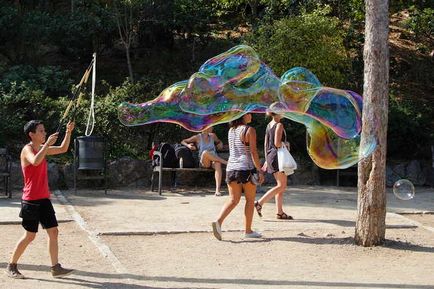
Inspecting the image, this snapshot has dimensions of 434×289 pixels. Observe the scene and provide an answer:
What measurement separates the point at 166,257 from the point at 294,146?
8112 millimetres

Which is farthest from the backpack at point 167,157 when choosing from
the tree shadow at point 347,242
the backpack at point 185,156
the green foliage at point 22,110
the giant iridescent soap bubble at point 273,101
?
the tree shadow at point 347,242

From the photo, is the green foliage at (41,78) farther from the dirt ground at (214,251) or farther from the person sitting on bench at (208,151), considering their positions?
the dirt ground at (214,251)

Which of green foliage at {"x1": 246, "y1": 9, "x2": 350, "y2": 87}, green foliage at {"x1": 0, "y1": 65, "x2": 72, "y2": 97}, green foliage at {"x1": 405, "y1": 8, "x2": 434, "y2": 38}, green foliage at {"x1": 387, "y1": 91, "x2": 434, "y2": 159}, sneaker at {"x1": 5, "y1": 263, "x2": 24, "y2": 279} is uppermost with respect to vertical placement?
green foliage at {"x1": 405, "y1": 8, "x2": 434, "y2": 38}

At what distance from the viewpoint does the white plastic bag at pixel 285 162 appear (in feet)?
33.0

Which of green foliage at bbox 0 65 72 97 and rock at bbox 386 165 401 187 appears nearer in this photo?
A: rock at bbox 386 165 401 187

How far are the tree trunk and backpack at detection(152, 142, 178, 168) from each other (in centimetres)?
567

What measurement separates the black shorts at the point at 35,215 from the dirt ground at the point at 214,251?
1.75 ft

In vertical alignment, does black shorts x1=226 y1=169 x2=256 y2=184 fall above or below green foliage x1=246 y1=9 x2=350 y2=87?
below

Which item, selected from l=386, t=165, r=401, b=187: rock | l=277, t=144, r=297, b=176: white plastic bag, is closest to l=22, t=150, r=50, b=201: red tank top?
l=277, t=144, r=297, b=176: white plastic bag

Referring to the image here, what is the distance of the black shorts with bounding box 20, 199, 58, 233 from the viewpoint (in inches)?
268

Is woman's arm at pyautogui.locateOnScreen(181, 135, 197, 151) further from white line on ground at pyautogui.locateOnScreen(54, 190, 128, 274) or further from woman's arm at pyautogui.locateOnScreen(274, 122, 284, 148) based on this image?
woman's arm at pyautogui.locateOnScreen(274, 122, 284, 148)

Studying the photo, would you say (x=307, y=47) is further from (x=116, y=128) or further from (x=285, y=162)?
(x=285, y=162)

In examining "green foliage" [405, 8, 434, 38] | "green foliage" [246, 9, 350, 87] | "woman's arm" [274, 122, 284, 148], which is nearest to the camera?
"woman's arm" [274, 122, 284, 148]

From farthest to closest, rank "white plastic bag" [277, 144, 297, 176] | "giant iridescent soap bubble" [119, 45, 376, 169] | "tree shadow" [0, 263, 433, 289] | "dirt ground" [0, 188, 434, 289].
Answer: "white plastic bag" [277, 144, 297, 176] < "giant iridescent soap bubble" [119, 45, 376, 169] < "dirt ground" [0, 188, 434, 289] < "tree shadow" [0, 263, 433, 289]
